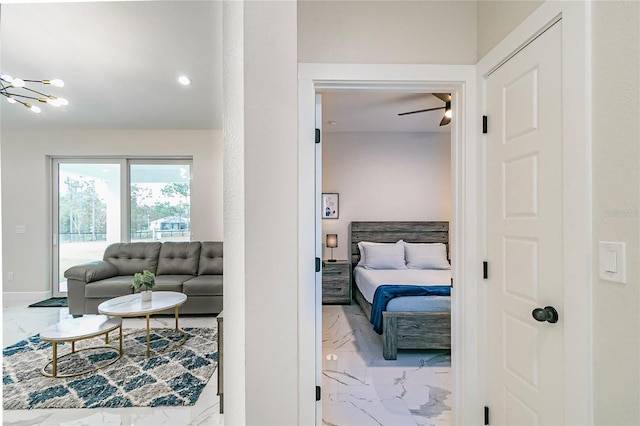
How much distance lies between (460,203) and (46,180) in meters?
6.03

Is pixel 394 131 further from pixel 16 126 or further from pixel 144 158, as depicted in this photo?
pixel 16 126

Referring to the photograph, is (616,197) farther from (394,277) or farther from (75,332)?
(75,332)

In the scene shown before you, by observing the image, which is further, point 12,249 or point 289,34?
point 12,249

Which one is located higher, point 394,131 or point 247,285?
point 394,131

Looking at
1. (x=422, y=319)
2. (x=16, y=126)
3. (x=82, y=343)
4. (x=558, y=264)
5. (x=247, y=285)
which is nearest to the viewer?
(x=247, y=285)

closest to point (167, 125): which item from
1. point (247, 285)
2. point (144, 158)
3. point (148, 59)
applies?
point (144, 158)

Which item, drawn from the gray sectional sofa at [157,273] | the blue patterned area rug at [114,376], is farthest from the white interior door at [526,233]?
the gray sectional sofa at [157,273]

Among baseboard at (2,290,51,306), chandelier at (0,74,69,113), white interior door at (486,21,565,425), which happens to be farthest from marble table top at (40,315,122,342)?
white interior door at (486,21,565,425)

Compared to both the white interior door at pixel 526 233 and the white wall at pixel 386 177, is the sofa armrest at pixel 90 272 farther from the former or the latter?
the white interior door at pixel 526 233

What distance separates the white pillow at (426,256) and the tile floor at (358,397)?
5.28 feet

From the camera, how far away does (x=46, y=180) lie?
16.5ft

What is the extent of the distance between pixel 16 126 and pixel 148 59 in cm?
314

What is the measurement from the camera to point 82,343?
3.30m

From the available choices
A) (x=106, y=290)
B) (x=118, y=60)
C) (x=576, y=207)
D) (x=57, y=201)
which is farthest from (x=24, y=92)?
(x=576, y=207)
